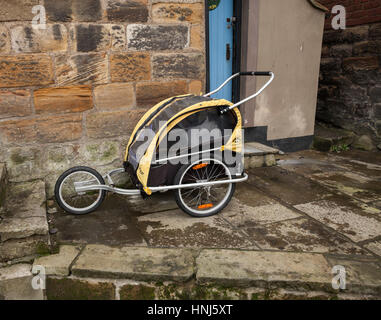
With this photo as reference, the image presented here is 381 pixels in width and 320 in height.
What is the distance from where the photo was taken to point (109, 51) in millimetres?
3613

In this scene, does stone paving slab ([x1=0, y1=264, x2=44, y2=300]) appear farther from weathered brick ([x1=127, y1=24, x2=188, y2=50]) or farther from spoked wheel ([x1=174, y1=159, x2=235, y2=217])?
weathered brick ([x1=127, y1=24, x2=188, y2=50])

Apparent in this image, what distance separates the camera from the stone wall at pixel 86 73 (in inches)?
131

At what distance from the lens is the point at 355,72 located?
6.12 meters

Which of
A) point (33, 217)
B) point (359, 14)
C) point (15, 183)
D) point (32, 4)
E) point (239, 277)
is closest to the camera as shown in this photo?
point (239, 277)

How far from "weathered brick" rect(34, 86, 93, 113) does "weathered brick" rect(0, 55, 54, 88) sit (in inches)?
4.8

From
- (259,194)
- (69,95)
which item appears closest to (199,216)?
(259,194)

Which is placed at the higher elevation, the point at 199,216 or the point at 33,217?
the point at 33,217

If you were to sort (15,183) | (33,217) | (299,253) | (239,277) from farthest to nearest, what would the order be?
1. (15,183)
2. (33,217)
3. (299,253)
4. (239,277)

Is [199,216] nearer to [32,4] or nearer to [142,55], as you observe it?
[142,55]

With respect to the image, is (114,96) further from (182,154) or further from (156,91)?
(182,154)

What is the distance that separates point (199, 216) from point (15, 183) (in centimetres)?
203

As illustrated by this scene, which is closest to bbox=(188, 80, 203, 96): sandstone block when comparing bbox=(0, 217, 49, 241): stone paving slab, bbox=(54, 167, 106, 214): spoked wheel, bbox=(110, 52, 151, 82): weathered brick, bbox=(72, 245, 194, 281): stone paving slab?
bbox=(110, 52, 151, 82): weathered brick

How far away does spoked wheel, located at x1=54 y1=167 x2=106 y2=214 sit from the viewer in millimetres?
3281

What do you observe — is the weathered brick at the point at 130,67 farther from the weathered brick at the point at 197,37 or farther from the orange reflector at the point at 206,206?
the orange reflector at the point at 206,206
